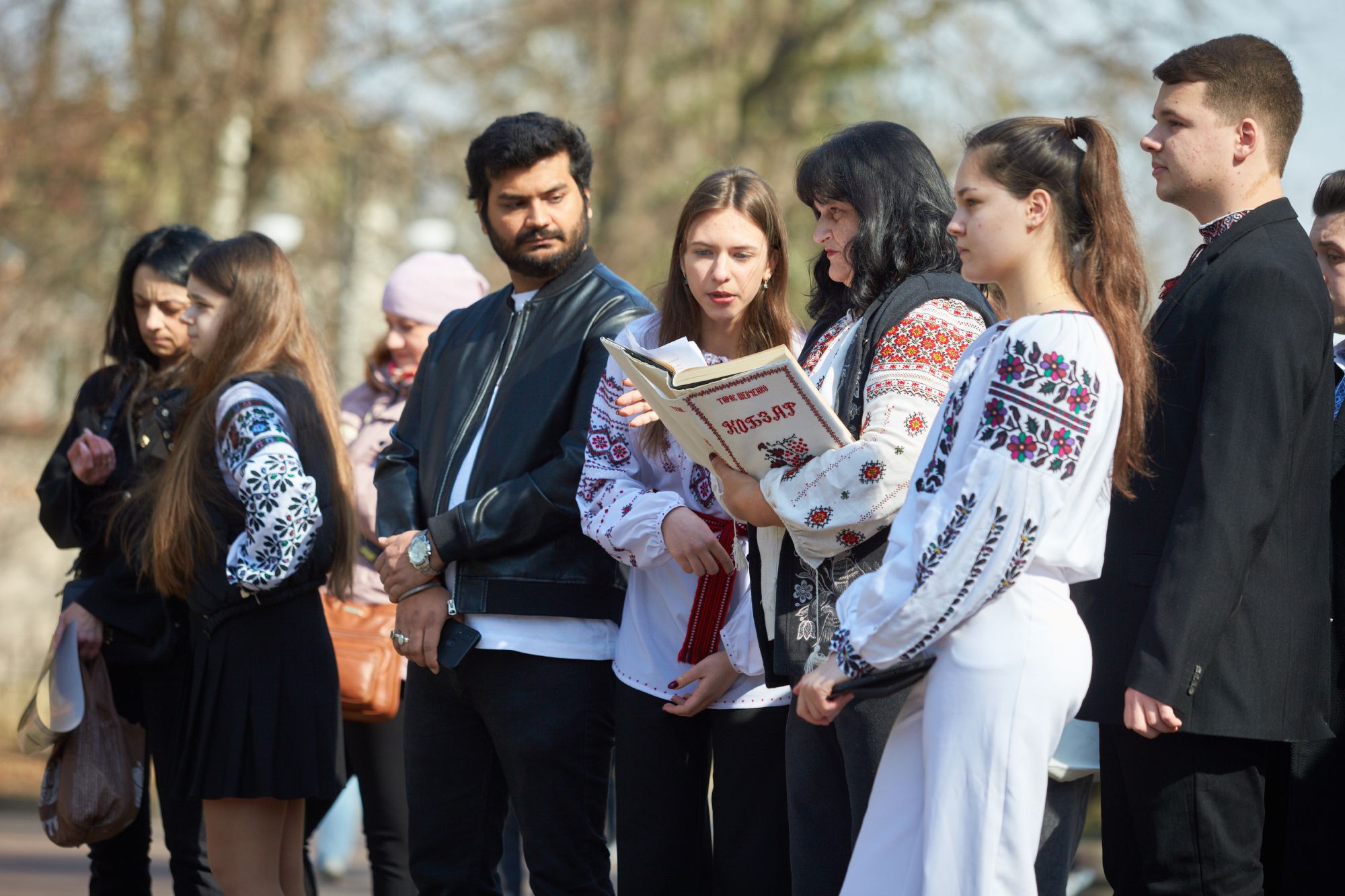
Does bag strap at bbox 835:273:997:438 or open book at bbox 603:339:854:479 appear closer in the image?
open book at bbox 603:339:854:479

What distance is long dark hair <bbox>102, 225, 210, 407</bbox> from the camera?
14.3ft

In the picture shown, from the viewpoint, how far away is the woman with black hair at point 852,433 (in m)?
2.55

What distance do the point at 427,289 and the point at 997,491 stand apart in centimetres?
317

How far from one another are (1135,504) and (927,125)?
10.6 m

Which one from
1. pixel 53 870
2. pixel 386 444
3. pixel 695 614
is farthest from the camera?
pixel 53 870

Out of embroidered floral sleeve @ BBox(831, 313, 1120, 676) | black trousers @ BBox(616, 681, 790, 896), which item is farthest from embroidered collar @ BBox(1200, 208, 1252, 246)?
black trousers @ BBox(616, 681, 790, 896)

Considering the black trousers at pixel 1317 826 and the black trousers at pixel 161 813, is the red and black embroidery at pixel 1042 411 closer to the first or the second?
the black trousers at pixel 1317 826

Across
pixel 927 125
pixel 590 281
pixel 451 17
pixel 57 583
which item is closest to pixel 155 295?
pixel 590 281

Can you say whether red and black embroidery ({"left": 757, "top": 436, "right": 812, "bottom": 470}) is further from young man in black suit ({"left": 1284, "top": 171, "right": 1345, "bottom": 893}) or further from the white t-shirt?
young man in black suit ({"left": 1284, "top": 171, "right": 1345, "bottom": 893})

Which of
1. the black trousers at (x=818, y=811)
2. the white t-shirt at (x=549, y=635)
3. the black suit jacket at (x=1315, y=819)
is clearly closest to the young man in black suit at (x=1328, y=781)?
the black suit jacket at (x=1315, y=819)

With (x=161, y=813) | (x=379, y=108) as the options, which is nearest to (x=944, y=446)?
(x=161, y=813)

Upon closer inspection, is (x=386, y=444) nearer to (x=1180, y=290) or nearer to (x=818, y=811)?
(x=818, y=811)

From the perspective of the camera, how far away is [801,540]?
2598 mm

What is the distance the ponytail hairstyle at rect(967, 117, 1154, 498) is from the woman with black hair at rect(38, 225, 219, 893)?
2429 mm
